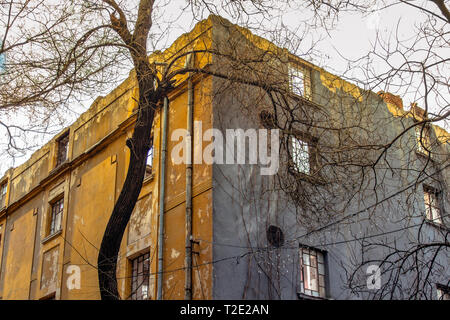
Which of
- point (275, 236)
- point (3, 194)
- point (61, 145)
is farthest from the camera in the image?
point (3, 194)

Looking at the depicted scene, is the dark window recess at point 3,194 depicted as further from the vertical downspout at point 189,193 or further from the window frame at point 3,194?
the vertical downspout at point 189,193

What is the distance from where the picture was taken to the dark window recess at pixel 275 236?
14.8 m

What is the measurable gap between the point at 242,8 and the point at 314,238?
659 cm

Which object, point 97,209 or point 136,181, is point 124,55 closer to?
point 136,181

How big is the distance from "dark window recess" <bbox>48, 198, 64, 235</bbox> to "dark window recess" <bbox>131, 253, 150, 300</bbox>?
5.00 m

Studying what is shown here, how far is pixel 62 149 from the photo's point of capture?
21.8 m

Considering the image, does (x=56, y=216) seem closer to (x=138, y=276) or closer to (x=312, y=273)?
(x=138, y=276)

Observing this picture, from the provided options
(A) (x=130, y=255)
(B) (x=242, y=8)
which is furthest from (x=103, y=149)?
(B) (x=242, y=8)

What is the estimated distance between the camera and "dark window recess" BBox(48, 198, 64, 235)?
20.3 meters

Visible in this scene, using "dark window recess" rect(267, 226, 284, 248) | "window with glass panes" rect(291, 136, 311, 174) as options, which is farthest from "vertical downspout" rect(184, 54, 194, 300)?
"window with glass panes" rect(291, 136, 311, 174)

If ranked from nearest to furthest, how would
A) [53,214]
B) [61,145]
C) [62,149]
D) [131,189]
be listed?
1. [131,189]
2. [53,214]
3. [62,149]
4. [61,145]

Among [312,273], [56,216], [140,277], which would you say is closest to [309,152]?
[312,273]

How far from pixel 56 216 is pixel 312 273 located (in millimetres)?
9046

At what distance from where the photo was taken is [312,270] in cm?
1554
